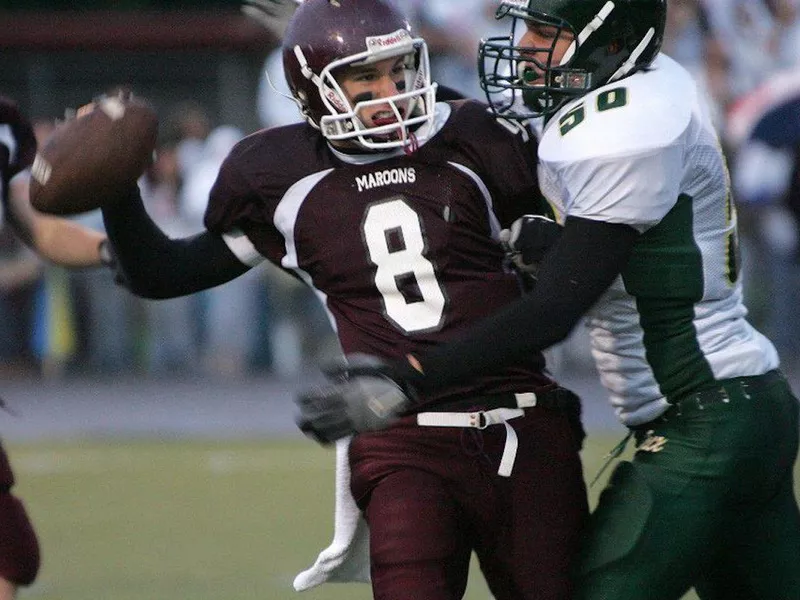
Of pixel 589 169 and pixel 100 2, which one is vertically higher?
pixel 589 169

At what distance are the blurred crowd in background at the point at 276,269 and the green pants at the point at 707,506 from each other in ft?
20.9

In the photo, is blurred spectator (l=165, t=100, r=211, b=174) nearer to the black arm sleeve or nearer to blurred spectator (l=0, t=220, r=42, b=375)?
blurred spectator (l=0, t=220, r=42, b=375)

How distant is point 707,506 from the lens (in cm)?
312

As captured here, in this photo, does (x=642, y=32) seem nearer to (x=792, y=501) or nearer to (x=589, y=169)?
(x=589, y=169)

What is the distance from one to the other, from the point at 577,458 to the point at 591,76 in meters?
0.81

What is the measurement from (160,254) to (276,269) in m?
6.86

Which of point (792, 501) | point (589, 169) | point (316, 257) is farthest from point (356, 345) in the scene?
point (792, 501)

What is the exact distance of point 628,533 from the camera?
3094 mm

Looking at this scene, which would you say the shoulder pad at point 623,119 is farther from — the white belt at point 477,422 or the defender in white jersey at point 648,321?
the white belt at point 477,422

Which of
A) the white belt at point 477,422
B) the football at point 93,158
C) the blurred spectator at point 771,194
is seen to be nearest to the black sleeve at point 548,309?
the white belt at point 477,422

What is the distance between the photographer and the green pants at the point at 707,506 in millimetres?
3088

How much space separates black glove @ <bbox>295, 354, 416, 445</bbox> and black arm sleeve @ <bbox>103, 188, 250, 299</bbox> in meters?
0.64

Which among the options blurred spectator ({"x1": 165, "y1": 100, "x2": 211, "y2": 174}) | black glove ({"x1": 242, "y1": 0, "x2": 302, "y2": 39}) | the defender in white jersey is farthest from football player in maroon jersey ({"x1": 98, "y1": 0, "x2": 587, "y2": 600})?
blurred spectator ({"x1": 165, "y1": 100, "x2": 211, "y2": 174})

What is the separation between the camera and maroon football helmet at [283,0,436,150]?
3307mm
